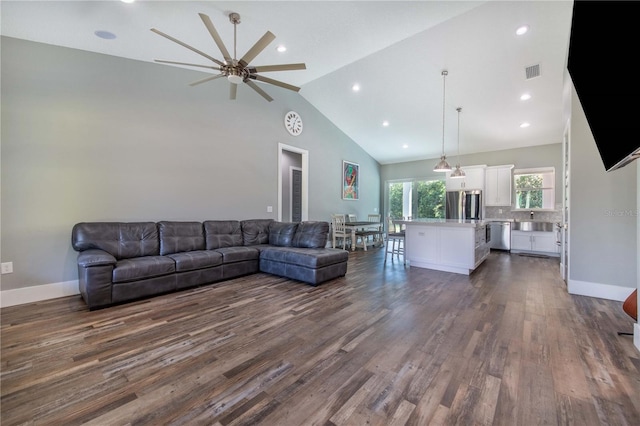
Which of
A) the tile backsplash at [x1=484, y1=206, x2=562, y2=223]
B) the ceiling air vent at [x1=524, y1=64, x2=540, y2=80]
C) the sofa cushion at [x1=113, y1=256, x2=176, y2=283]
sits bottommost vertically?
the sofa cushion at [x1=113, y1=256, x2=176, y2=283]

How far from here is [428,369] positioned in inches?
70.1

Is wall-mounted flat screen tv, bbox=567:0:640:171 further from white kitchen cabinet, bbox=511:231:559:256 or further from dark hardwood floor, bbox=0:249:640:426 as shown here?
white kitchen cabinet, bbox=511:231:559:256

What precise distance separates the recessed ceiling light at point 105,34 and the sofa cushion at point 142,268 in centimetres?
277

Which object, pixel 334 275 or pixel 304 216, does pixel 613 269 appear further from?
pixel 304 216

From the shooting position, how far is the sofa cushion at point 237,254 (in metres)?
3.94

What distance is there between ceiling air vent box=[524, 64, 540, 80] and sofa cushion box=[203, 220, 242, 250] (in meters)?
5.53

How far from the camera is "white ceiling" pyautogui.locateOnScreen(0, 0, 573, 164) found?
9.70ft

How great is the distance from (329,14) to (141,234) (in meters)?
3.87

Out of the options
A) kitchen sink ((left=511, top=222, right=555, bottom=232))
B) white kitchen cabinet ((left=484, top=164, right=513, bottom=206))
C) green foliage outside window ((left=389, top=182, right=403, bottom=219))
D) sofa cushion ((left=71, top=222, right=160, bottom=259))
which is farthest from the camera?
green foliage outside window ((left=389, top=182, right=403, bottom=219))

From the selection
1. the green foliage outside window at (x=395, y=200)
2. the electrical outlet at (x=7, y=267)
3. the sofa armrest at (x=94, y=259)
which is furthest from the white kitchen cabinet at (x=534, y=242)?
the electrical outlet at (x=7, y=267)

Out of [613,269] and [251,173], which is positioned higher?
[251,173]

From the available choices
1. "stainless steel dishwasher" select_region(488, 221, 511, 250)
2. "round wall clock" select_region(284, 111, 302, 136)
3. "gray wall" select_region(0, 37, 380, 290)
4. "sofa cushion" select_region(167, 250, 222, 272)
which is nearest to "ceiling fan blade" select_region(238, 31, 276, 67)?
"gray wall" select_region(0, 37, 380, 290)

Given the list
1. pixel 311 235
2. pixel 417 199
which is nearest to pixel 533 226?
pixel 417 199

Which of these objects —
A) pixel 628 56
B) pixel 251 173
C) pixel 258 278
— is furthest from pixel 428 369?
pixel 251 173
